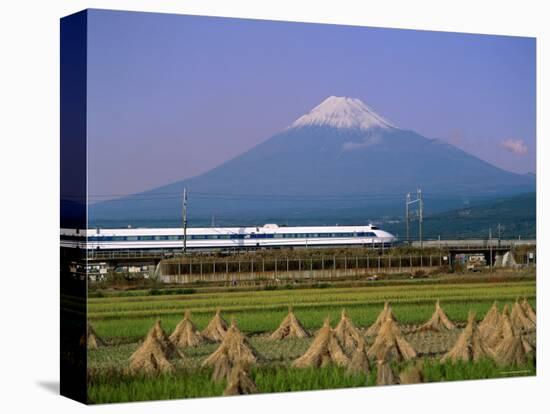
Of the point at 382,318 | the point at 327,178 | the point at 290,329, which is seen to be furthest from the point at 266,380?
the point at 327,178

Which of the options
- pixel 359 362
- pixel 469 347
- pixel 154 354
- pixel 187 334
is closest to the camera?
pixel 154 354

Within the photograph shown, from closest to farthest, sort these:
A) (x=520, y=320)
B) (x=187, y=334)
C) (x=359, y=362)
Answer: (x=187, y=334) → (x=359, y=362) → (x=520, y=320)

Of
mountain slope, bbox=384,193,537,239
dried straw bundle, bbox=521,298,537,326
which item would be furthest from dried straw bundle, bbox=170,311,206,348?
dried straw bundle, bbox=521,298,537,326

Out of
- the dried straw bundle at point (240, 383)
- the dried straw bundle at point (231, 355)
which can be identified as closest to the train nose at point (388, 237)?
the dried straw bundle at point (231, 355)

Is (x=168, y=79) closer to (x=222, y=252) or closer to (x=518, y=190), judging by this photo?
(x=222, y=252)

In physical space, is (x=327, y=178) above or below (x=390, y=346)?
above

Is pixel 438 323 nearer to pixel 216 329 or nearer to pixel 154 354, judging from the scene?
pixel 216 329

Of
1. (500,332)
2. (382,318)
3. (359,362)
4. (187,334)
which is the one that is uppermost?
(382,318)

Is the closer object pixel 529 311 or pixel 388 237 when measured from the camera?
pixel 388 237

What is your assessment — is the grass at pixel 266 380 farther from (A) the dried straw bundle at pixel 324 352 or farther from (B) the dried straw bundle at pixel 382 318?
(B) the dried straw bundle at pixel 382 318
